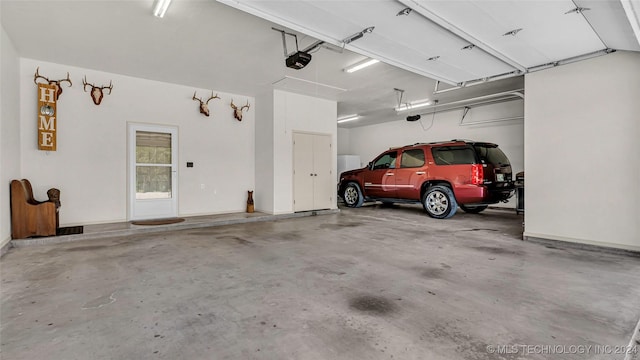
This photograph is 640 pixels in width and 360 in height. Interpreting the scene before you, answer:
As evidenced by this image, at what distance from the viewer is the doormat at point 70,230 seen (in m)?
4.62

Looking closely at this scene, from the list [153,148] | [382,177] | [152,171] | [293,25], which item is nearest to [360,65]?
[293,25]

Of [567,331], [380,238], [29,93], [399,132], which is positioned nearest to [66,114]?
[29,93]

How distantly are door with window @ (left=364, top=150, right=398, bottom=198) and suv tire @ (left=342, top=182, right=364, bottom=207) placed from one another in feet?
1.44

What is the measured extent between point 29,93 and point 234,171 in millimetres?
3799

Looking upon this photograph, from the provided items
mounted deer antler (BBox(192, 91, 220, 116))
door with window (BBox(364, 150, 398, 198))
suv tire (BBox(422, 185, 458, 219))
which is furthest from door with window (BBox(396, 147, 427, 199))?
mounted deer antler (BBox(192, 91, 220, 116))

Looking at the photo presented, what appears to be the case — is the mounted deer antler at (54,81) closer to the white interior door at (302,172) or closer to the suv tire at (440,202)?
the white interior door at (302,172)

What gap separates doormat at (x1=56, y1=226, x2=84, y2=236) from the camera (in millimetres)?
4625

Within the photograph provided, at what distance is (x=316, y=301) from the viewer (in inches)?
91.0

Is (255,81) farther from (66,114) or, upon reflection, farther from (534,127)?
(534,127)

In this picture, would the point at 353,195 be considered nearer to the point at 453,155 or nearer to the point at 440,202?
the point at 440,202

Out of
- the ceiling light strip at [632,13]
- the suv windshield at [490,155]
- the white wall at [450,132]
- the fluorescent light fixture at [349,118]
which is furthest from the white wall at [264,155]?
the ceiling light strip at [632,13]

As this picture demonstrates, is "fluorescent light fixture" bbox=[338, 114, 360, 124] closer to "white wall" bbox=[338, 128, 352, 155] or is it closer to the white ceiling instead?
"white wall" bbox=[338, 128, 352, 155]

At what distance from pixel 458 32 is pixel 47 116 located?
645 cm

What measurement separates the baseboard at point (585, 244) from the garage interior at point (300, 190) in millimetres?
25
